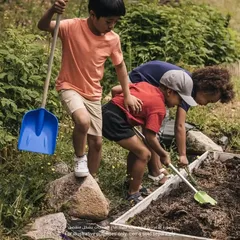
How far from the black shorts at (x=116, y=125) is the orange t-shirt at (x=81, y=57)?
30 centimetres

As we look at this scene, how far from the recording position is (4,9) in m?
10.6

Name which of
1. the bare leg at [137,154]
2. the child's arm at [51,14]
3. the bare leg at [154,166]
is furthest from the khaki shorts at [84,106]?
the bare leg at [154,166]

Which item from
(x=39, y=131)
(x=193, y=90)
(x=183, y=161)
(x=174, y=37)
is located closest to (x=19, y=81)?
(x=39, y=131)

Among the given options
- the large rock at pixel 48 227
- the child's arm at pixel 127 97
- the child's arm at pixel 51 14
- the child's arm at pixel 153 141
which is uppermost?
the child's arm at pixel 51 14

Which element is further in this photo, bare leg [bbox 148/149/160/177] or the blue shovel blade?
bare leg [bbox 148/149/160/177]

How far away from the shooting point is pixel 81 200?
503 cm

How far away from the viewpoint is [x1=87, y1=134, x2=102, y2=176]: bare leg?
5.27 meters

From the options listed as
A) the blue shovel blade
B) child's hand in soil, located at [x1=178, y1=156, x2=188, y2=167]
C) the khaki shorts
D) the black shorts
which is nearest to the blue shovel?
the blue shovel blade

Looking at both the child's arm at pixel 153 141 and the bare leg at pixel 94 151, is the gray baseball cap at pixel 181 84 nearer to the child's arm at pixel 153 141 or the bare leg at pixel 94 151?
the child's arm at pixel 153 141

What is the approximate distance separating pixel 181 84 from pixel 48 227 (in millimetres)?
1726

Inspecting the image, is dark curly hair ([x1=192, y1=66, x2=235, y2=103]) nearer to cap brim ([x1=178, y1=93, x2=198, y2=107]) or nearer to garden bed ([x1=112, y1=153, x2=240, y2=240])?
cap brim ([x1=178, y1=93, x2=198, y2=107])

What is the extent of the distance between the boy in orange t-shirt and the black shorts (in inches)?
6.0

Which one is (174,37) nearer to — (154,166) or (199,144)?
(199,144)

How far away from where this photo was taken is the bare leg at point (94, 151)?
17.3 ft
